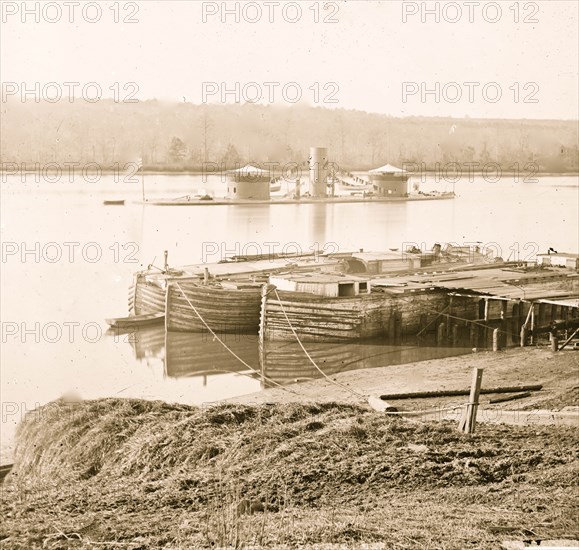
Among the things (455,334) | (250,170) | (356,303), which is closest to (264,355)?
(356,303)

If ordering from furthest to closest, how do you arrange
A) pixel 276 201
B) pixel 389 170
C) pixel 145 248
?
pixel 389 170 < pixel 276 201 < pixel 145 248

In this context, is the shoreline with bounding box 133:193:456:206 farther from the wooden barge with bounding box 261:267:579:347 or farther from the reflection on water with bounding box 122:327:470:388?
the reflection on water with bounding box 122:327:470:388

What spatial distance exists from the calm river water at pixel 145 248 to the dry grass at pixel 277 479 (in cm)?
563

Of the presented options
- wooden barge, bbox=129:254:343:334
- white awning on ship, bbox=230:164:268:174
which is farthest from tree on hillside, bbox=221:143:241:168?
wooden barge, bbox=129:254:343:334

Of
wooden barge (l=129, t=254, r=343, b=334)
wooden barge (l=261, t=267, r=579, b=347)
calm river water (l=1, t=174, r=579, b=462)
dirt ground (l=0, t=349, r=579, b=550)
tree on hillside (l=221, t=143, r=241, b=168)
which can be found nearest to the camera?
dirt ground (l=0, t=349, r=579, b=550)

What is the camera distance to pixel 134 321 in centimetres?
2850

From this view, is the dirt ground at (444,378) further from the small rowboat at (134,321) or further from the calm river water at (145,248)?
the small rowboat at (134,321)

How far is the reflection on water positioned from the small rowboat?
3.48 ft

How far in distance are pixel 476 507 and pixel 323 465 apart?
1.89m

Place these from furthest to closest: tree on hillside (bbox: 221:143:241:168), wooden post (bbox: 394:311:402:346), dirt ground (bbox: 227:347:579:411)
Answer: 1. tree on hillside (bbox: 221:143:241:168)
2. wooden post (bbox: 394:311:402:346)
3. dirt ground (bbox: 227:347:579:411)

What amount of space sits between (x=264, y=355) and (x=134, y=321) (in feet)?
18.7

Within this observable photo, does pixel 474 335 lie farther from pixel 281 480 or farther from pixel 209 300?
pixel 281 480

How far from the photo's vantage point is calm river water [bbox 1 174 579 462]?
904 inches

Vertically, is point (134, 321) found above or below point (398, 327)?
below
